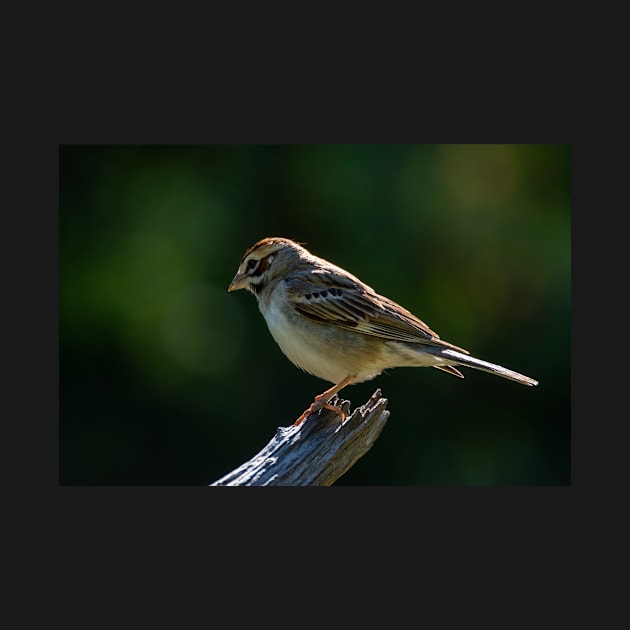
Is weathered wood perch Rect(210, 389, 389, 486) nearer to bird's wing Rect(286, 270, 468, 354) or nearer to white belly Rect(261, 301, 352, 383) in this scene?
white belly Rect(261, 301, 352, 383)

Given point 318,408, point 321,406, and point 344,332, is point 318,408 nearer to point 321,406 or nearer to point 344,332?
point 321,406

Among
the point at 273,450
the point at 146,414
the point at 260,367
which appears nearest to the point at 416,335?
the point at 273,450

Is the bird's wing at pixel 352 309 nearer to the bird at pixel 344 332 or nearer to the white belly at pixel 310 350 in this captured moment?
the bird at pixel 344 332

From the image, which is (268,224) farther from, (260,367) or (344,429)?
(344,429)

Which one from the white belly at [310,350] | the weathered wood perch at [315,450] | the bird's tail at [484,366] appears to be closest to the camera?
the weathered wood perch at [315,450]

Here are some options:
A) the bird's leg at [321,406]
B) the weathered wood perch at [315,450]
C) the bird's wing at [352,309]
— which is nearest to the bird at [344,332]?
the bird's wing at [352,309]

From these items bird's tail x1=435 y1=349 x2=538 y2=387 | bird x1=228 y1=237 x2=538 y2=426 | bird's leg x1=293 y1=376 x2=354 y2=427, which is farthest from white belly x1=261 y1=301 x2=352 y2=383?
bird's tail x1=435 y1=349 x2=538 y2=387
